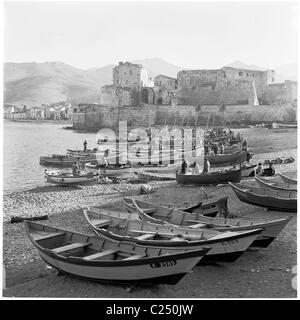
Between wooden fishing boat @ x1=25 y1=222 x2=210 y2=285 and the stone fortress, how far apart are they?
1458 inches

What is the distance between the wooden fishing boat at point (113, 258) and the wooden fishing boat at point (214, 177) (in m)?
7.43

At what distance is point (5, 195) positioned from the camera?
51.2ft

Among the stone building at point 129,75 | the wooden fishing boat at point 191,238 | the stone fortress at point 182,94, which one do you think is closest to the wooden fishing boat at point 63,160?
the wooden fishing boat at point 191,238

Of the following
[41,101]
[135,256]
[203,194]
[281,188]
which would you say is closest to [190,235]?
[135,256]

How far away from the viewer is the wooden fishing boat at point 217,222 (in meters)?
7.22

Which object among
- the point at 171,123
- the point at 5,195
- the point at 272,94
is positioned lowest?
the point at 5,195

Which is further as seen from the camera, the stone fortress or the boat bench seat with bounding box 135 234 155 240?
the stone fortress

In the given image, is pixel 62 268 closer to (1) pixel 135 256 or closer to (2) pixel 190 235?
(1) pixel 135 256

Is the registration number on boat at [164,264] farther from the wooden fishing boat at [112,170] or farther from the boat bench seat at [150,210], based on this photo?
the wooden fishing boat at [112,170]

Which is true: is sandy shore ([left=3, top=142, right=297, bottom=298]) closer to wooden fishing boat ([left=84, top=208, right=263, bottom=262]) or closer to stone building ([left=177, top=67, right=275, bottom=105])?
wooden fishing boat ([left=84, top=208, right=263, bottom=262])

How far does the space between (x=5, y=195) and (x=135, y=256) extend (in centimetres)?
1051

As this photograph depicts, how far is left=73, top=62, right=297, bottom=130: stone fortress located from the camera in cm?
4388

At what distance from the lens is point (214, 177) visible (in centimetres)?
1395

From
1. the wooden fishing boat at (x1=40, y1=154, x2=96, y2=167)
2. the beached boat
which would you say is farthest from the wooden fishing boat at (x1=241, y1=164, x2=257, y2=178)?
the beached boat
